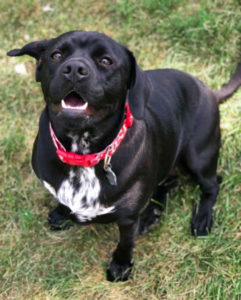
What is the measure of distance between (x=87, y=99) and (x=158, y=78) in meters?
1.06

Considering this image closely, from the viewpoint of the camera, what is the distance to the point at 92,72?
2189mm

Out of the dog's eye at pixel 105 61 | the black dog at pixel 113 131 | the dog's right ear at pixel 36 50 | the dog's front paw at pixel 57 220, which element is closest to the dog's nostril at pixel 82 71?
the black dog at pixel 113 131

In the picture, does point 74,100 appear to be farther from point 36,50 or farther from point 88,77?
point 36,50

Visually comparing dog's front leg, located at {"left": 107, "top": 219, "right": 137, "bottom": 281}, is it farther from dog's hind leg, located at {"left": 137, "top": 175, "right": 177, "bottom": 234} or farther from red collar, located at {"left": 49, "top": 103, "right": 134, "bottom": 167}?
red collar, located at {"left": 49, "top": 103, "right": 134, "bottom": 167}

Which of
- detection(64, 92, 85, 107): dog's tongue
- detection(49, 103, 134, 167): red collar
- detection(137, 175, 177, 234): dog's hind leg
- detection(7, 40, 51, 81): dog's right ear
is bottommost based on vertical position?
detection(137, 175, 177, 234): dog's hind leg

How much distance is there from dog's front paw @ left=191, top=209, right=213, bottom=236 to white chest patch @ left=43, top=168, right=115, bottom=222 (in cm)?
97

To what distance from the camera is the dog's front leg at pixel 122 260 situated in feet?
9.61

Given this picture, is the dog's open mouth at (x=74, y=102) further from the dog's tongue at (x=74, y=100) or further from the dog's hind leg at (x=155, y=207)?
the dog's hind leg at (x=155, y=207)

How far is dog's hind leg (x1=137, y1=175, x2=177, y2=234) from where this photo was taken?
336cm

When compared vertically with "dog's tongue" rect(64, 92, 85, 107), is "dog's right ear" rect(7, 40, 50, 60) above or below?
above

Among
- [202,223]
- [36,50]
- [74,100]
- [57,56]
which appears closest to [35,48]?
[36,50]

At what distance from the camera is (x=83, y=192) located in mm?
2619

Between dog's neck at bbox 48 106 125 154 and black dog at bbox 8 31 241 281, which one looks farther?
dog's neck at bbox 48 106 125 154

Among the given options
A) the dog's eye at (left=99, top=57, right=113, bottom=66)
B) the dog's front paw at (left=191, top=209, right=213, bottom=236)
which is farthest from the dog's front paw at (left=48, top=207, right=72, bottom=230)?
the dog's eye at (left=99, top=57, right=113, bottom=66)
